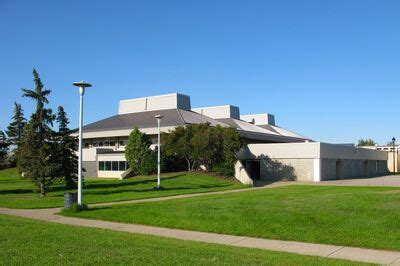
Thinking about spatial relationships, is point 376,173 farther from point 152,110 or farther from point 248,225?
point 248,225

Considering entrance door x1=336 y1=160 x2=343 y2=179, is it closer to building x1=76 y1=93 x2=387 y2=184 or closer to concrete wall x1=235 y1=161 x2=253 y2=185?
building x1=76 y1=93 x2=387 y2=184

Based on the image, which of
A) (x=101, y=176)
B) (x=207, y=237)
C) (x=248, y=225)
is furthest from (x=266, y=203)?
(x=101, y=176)

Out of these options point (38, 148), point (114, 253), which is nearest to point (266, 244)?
point (114, 253)

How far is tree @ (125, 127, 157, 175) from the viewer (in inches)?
1870

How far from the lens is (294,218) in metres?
14.3

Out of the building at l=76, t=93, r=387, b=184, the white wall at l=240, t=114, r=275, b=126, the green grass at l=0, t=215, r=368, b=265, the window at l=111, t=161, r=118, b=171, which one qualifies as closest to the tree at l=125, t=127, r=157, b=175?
the building at l=76, t=93, r=387, b=184

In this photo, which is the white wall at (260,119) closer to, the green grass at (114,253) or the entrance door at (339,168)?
the entrance door at (339,168)

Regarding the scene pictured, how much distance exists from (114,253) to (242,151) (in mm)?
46381

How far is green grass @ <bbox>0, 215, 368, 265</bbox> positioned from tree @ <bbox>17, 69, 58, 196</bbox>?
719 inches

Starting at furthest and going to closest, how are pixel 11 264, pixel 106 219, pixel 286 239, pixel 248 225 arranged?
pixel 106 219
pixel 248 225
pixel 286 239
pixel 11 264

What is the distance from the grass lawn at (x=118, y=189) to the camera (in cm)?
2534

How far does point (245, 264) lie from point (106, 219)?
384 inches

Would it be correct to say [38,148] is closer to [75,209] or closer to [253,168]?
[75,209]

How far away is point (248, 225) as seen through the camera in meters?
14.1
